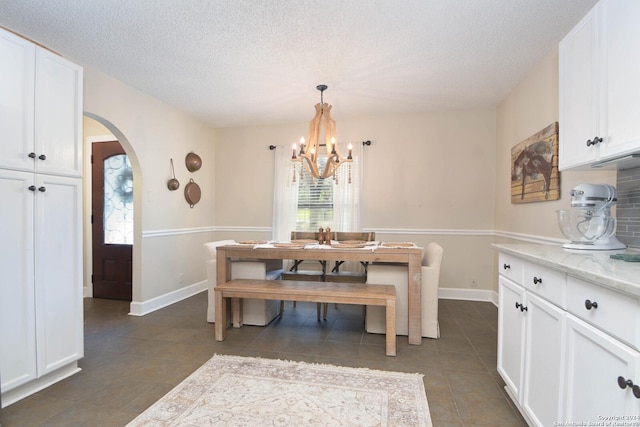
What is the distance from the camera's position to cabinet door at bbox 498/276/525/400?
1655 millimetres

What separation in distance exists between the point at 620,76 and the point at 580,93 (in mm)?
296

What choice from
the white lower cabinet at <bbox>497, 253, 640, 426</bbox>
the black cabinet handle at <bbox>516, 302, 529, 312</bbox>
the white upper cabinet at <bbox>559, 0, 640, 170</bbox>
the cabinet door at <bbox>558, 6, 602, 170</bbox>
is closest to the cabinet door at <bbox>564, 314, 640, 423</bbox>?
the white lower cabinet at <bbox>497, 253, 640, 426</bbox>

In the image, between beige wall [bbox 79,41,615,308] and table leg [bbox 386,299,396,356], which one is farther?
beige wall [bbox 79,41,615,308]

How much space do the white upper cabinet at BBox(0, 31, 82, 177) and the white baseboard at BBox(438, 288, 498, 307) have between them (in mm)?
4311

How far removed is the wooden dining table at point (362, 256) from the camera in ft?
8.96

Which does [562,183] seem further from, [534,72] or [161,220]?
[161,220]

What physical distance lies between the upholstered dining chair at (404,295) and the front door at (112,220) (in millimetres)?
3375

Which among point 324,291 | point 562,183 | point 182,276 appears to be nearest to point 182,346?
point 324,291

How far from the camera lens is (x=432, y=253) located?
9.60 ft

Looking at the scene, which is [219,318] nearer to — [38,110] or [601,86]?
[38,110]

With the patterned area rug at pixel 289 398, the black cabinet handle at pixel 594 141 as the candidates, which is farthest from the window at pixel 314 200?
the black cabinet handle at pixel 594 141

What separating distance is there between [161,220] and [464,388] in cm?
367

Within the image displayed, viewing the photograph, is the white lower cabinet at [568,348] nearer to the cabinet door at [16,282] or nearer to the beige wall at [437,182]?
the beige wall at [437,182]

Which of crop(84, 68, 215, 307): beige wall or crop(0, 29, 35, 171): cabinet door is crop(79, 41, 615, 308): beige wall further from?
crop(0, 29, 35, 171): cabinet door
